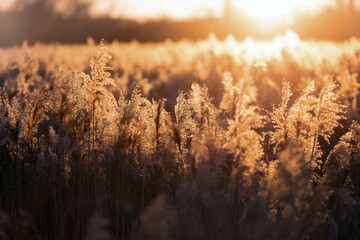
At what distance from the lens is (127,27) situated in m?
52.2

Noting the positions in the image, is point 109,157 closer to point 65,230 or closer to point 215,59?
point 65,230

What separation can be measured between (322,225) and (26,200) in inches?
101

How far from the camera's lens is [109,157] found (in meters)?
3.63

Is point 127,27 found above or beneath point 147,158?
above

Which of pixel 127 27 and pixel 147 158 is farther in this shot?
pixel 127 27

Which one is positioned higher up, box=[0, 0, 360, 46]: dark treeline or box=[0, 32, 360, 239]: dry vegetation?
box=[0, 0, 360, 46]: dark treeline

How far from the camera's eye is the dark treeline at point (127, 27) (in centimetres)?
4584

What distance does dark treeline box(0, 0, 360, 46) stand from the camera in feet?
150

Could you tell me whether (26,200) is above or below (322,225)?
above

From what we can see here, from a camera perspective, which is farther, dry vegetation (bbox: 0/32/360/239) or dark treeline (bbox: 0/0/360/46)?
dark treeline (bbox: 0/0/360/46)

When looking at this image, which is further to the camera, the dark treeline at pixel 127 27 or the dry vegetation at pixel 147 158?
the dark treeline at pixel 127 27

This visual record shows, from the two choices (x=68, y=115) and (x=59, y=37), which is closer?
(x=68, y=115)

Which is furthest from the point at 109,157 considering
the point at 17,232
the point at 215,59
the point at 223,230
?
the point at 215,59

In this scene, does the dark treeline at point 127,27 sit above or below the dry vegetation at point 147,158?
above
